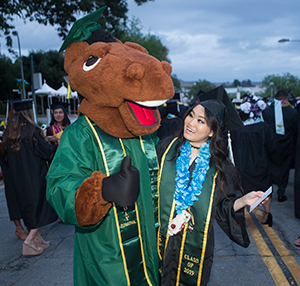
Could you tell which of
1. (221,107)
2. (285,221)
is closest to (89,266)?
(221,107)

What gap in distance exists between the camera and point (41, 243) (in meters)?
4.44

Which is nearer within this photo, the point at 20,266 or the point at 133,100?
the point at 133,100

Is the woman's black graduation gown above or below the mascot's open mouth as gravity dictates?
below

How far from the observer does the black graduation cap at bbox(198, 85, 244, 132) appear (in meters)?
2.29

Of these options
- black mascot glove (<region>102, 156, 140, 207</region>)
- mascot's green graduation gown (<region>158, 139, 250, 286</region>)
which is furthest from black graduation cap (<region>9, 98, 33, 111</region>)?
black mascot glove (<region>102, 156, 140, 207</region>)

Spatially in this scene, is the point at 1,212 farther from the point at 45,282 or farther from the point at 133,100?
the point at 133,100

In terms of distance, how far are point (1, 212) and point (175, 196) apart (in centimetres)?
515

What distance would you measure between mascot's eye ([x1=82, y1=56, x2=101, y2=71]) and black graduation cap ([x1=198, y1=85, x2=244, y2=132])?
36.1 inches

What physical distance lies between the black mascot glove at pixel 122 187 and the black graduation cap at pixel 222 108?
104cm

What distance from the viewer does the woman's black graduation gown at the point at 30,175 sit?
14.2ft

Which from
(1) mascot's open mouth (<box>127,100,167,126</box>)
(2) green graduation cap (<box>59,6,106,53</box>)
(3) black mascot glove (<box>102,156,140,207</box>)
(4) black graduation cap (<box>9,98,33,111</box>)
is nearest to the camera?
(3) black mascot glove (<box>102,156,140,207</box>)

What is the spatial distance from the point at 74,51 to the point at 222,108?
1.16 metres

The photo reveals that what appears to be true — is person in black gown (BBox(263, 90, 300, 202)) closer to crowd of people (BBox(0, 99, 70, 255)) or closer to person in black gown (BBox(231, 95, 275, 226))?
person in black gown (BBox(231, 95, 275, 226))

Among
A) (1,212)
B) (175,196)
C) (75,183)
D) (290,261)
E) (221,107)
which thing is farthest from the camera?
(1,212)
